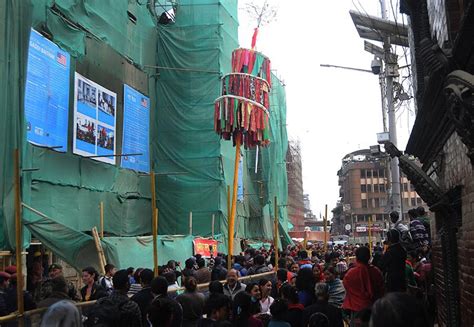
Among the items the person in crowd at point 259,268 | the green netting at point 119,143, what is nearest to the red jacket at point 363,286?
the person in crowd at point 259,268

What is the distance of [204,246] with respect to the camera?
56.4 feet

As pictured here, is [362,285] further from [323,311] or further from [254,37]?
[254,37]

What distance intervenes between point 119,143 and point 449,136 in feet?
45.3

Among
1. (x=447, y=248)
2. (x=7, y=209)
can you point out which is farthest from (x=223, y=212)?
(x=447, y=248)

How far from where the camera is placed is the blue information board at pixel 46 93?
44.6ft

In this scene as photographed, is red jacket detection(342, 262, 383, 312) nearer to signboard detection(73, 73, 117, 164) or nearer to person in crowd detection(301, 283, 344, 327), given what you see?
person in crowd detection(301, 283, 344, 327)

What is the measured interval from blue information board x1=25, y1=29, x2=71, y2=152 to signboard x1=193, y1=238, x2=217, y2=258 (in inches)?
197

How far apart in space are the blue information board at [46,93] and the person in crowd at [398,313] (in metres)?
11.9

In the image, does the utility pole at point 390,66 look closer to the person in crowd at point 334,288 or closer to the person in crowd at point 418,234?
the person in crowd at point 418,234

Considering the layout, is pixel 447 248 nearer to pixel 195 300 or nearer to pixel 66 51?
pixel 195 300

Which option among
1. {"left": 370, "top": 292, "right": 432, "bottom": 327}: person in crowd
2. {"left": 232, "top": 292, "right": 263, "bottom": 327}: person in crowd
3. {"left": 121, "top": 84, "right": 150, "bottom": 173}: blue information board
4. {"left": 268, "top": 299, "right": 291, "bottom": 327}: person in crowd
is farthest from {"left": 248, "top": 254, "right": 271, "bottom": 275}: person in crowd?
{"left": 121, "top": 84, "right": 150, "bottom": 173}: blue information board

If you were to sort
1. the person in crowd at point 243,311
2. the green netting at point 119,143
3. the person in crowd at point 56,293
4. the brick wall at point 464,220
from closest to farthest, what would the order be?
the person in crowd at point 56,293, the person in crowd at point 243,311, the brick wall at point 464,220, the green netting at point 119,143

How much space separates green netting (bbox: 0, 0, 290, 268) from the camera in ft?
39.4

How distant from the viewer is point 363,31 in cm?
1736
